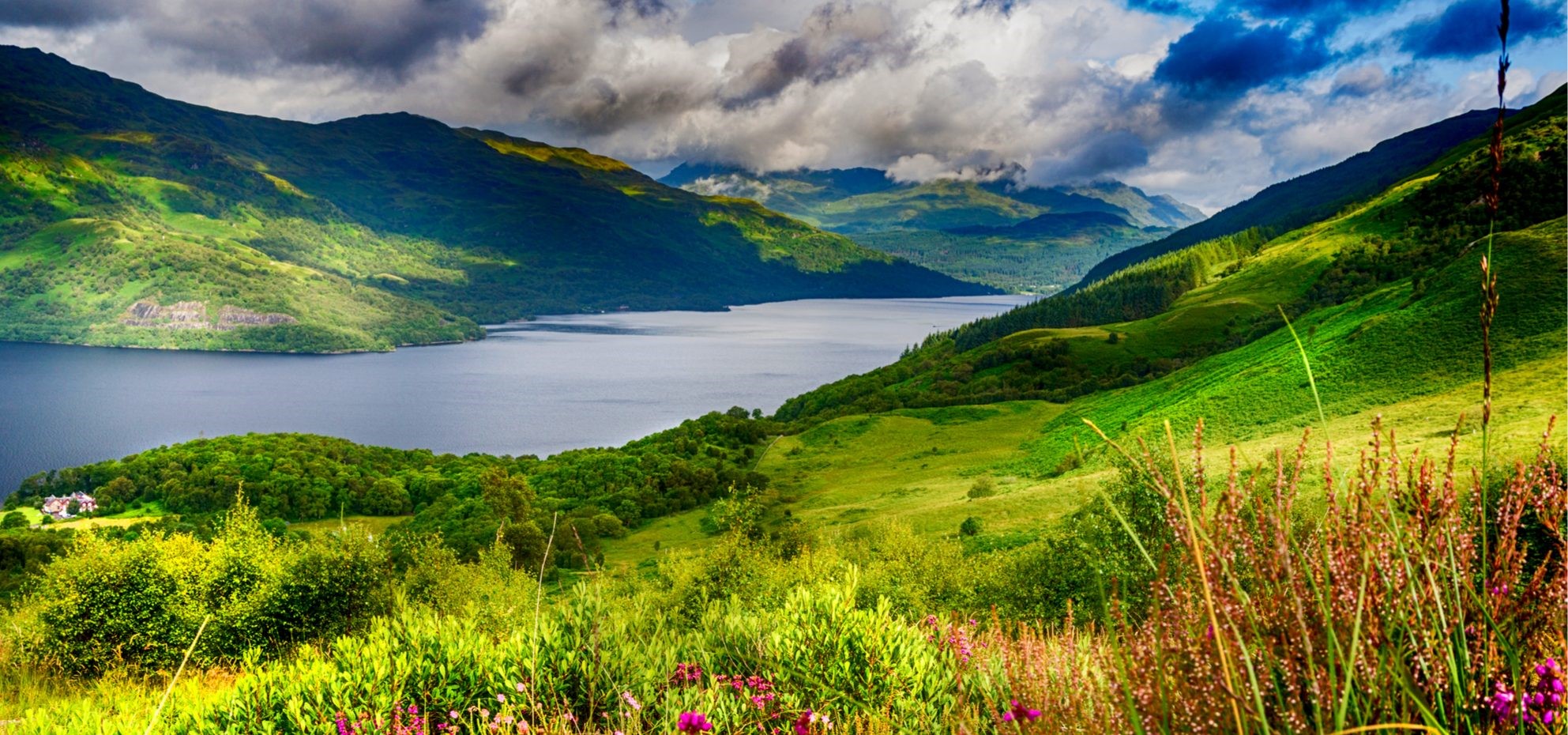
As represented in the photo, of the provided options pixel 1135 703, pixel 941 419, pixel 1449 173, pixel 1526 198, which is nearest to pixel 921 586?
pixel 1135 703

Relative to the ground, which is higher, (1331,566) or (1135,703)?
(1331,566)

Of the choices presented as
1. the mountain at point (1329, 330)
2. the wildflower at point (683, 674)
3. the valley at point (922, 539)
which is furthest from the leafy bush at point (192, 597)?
the mountain at point (1329, 330)

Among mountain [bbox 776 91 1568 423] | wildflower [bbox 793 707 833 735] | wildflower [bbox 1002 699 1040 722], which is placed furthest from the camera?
mountain [bbox 776 91 1568 423]

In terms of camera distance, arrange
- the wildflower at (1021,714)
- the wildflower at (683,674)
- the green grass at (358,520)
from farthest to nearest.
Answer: the green grass at (358,520)
the wildflower at (683,674)
the wildflower at (1021,714)

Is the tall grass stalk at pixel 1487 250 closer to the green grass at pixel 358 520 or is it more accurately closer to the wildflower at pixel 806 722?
the wildflower at pixel 806 722

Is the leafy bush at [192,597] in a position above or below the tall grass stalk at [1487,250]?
below

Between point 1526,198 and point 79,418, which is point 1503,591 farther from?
point 79,418

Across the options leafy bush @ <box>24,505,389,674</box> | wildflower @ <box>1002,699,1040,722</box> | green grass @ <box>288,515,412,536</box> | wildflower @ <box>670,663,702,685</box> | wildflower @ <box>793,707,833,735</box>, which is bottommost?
green grass @ <box>288,515,412,536</box>

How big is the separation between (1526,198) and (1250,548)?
A: 6638 inches

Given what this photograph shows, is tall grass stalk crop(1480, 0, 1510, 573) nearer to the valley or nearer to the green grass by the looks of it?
the valley

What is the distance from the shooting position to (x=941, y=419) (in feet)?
394

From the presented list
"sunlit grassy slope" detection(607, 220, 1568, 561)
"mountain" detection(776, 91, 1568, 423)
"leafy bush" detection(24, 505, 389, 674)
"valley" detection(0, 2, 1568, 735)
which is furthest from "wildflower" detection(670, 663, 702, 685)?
"mountain" detection(776, 91, 1568, 423)

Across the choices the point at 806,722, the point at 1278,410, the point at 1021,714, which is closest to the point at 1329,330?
the point at 1278,410

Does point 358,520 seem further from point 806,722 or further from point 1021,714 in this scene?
point 1021,714
